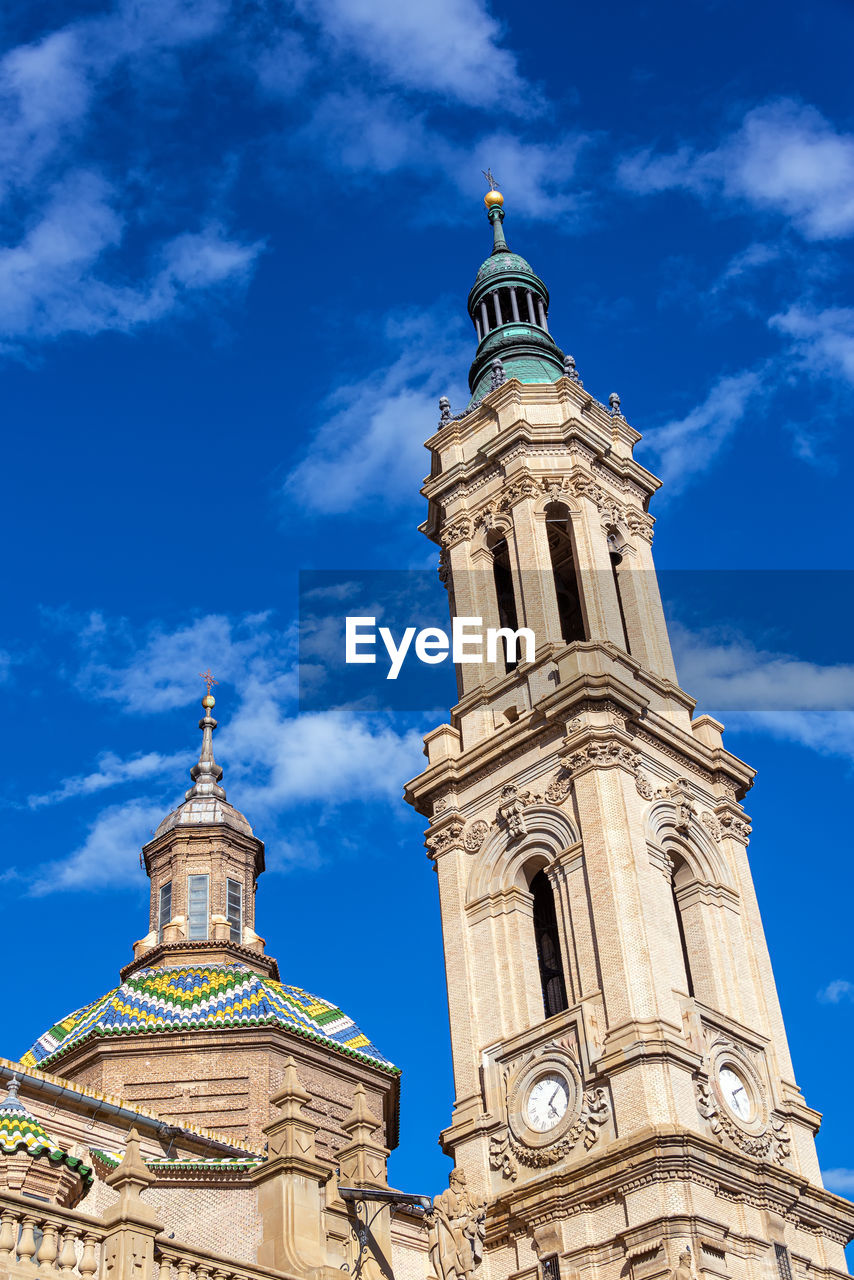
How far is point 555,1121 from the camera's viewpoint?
28.4 metres

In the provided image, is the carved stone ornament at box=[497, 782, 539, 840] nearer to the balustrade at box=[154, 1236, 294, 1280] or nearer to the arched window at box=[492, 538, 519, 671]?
the arched window at box=[492, 538, 519, 671]

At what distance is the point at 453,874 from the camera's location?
33.5 metres

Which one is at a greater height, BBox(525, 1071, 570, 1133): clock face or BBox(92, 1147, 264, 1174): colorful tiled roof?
BBox(525, 1071, 570, 1133): clock face

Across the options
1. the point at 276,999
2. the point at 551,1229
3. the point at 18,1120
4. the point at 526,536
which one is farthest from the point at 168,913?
the point at 18,1120

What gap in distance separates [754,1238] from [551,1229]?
3573 millimetres

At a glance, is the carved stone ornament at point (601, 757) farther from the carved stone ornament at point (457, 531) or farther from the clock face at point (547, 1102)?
the carved stone ornament at point (457, 531)

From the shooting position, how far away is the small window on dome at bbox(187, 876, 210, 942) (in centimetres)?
4266

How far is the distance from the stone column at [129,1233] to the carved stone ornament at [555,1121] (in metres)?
14.2

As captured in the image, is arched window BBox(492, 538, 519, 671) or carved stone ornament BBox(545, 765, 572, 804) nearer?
carved stone ornament BBox(545, 765, 572, 804)

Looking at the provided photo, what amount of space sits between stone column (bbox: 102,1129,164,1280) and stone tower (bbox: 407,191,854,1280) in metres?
12.8

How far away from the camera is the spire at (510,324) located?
141 ft

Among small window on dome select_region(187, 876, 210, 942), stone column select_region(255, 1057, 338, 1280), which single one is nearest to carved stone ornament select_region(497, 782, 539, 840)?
stone column select_region(255, 1057, 338, 1280)

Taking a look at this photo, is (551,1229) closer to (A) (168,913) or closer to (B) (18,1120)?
(B) (18,1120)

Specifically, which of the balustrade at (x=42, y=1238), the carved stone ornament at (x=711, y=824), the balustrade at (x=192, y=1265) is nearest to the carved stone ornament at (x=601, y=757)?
the carved stone ornament at (x=711, y=824)
